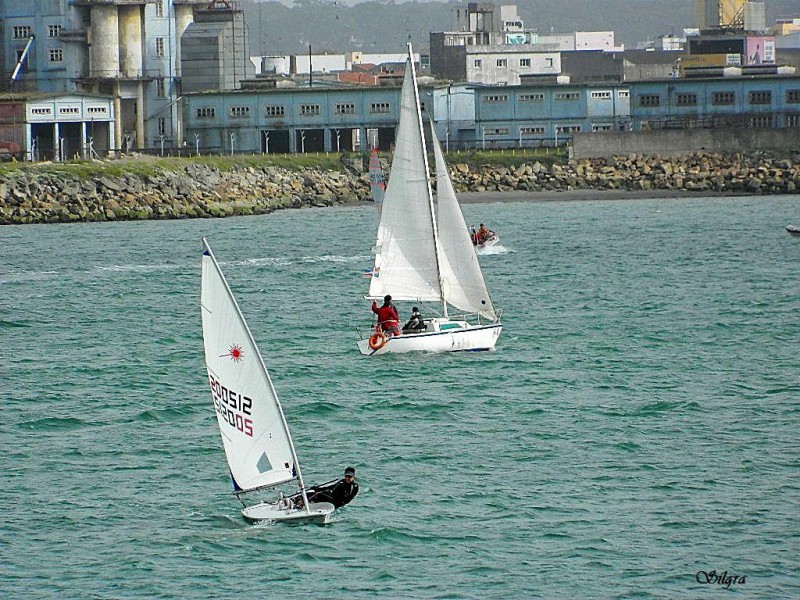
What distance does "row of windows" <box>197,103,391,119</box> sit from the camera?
391 feet

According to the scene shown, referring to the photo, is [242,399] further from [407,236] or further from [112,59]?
[112,59]

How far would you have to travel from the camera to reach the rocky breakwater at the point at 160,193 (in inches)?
3629

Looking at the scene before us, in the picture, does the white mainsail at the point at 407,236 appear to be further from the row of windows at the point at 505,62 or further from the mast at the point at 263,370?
the row of windows at the point at 505,62

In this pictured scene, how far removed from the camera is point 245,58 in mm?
134000

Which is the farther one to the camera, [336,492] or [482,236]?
[482,236]

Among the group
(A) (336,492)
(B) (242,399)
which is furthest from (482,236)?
(B) (242,399)

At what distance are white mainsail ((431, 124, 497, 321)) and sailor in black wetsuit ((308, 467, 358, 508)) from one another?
1619 cm

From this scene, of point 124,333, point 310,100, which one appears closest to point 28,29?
point 310,100

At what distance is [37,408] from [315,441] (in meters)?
7.57

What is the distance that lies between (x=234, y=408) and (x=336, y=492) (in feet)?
7.30

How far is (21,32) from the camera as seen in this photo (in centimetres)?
12244

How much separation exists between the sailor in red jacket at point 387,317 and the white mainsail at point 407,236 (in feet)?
4.04

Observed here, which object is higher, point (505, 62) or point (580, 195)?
point (505, 62)

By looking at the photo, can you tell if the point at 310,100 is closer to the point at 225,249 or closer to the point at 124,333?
the point at 225,249
